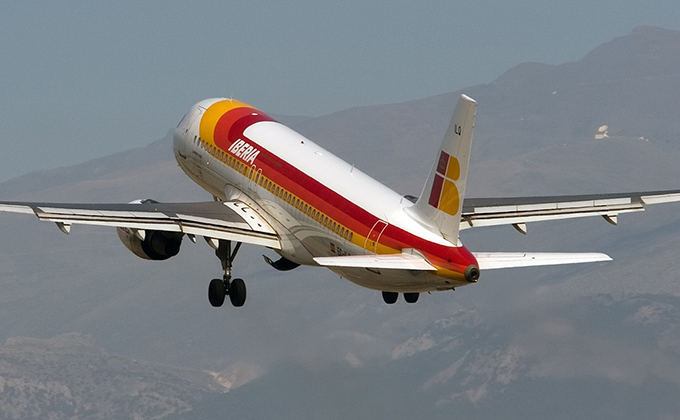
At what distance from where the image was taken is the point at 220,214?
69062 mm

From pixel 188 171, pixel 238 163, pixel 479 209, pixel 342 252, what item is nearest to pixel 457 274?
pixel 342 252

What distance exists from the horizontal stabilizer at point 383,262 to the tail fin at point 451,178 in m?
1.46

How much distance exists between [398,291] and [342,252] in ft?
10.9

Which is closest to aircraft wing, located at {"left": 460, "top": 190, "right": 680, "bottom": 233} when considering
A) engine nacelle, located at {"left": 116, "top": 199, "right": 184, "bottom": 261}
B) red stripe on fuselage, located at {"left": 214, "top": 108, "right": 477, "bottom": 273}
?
red stripe on fuselage, located at {"left": 214, "top": 108, "right": 477, "bottom": 273}

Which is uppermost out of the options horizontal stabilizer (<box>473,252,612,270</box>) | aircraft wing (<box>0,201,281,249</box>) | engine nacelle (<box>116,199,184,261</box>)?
horizontal stabilizer (<box>473,252,612,270</box>)

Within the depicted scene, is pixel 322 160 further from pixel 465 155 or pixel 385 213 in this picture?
pixel 465 155

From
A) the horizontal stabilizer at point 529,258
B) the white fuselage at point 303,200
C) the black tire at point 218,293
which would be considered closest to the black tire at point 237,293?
the black tire at point 218,293

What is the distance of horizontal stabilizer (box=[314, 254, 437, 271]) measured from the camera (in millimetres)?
54703

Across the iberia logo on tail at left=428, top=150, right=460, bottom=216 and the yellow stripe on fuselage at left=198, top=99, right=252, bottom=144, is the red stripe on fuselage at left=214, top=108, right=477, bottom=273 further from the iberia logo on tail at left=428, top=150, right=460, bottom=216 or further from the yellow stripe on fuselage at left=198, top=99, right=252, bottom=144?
the iberia logo on tail at left=428, top=150, right=460, bottom=216

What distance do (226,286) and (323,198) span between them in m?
7.49

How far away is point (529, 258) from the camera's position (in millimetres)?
55156

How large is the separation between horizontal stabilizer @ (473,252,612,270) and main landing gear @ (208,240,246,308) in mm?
15159

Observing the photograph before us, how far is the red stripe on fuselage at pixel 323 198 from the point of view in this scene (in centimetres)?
5678

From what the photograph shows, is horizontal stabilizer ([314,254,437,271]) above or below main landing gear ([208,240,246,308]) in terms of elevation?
above
